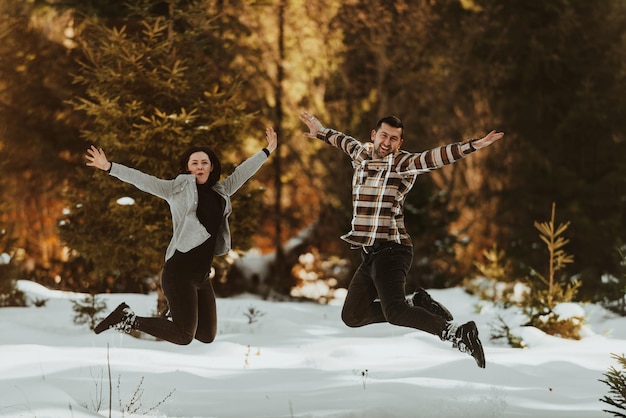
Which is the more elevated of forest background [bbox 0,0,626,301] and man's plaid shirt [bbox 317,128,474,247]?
forest background [bbox 0,0,626,301]

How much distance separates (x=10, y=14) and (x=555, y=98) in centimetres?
1168

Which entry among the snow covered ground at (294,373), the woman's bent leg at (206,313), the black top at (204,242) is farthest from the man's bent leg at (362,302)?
the black top at (204,242)

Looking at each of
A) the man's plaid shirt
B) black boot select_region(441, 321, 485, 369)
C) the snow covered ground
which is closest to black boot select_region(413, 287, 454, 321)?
the man's plaid shirt

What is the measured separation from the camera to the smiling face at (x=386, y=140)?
22.1 feet

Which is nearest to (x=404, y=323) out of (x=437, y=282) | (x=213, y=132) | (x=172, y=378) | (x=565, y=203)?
(x=172, y=378)

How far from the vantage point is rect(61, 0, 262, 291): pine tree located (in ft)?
35.6

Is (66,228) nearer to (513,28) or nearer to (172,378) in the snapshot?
(172,378)

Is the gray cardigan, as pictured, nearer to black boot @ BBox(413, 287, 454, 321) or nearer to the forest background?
black boot @ BBox(413, 287, 454, 321)

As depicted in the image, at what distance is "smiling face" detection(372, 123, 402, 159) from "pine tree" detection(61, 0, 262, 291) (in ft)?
A: 13.8

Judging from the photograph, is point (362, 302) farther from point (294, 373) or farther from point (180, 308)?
point (294, 373)

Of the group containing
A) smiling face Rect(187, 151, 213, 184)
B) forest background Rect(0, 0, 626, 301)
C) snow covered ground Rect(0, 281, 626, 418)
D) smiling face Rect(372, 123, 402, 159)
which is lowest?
snow covered ground Rect(0, 281, 626, 418)

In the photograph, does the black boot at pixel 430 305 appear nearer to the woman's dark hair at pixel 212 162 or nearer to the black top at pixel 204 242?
the black top at pixel 204 242

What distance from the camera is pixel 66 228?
450 inches

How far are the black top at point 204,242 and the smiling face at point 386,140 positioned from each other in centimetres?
130
